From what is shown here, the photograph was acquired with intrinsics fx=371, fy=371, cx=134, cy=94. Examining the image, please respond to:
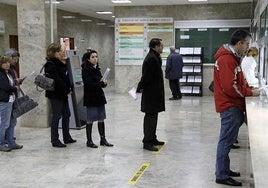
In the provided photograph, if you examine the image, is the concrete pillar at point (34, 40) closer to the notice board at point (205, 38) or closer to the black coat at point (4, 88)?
the black coat at point (4, 88)

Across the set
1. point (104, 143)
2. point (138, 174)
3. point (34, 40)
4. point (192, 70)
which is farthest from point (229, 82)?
point (192, 70)

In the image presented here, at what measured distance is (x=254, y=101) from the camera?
3803 mm

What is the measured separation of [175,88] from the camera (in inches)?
423

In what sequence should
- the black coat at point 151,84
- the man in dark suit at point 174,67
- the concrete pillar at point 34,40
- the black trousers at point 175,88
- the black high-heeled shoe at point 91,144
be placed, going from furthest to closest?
the black trousers at point 175,88, the man in dark suit at point 174,67, the concrete pillar at point 34,40, the black high-heeled shoe at point 91,144, the black coat at point 151,84

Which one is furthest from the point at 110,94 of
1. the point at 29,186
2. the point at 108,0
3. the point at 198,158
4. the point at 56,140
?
the point at 29,186

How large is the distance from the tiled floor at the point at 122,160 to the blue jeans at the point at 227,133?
20 cm

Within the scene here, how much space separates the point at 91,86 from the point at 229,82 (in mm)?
2190

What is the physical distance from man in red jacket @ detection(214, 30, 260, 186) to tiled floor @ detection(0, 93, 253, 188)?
1.74 ft

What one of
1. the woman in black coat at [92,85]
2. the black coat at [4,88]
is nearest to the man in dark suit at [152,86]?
the woman in black coat at [92,85]

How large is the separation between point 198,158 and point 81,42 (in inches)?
479

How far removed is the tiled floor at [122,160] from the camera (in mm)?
3980

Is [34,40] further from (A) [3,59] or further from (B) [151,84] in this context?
(B) [151,84]

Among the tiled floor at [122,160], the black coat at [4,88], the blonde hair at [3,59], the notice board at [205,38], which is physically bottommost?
the tiled floor at [122,160]

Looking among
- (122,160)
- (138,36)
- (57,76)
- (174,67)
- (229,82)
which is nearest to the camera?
(229,82)
